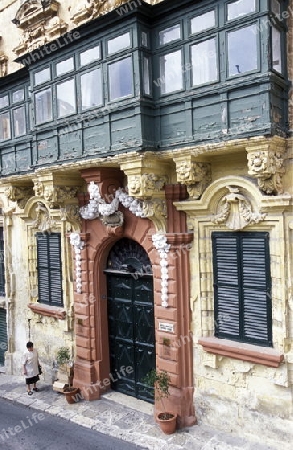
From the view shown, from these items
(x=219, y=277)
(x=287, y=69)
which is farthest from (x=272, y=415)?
(x=287, y=69)

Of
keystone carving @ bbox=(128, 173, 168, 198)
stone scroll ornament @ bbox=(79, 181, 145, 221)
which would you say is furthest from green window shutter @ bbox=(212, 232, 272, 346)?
stone scroll ornament @ bbox=(79, 181, 145, 221)

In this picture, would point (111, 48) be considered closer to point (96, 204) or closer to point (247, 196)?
point (96, 204)

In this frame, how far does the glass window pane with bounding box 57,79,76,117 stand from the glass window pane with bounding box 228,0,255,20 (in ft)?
12.6

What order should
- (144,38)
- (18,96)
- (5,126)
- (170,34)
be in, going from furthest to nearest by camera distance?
(5,126) < (18,96) < (144,38) < (170,34)

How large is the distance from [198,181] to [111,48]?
10.9 feet

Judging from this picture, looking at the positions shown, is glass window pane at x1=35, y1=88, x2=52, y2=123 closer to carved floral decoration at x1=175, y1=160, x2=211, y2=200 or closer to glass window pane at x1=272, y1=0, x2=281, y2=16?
carved floral decoration at x1=175, y1=160, x2=211, y2=200

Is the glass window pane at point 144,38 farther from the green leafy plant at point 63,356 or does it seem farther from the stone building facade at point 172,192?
the green leafy plant at point 63,356

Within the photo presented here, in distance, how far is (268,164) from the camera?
7.15m

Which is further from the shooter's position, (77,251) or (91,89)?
(77,251)

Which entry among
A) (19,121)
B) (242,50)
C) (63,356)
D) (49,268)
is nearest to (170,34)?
(242,50)

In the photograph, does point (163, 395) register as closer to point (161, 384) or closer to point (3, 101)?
point (161, 384)

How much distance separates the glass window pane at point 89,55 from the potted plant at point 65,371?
713 cm

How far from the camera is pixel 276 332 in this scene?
777 cm

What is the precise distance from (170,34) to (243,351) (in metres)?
6.35
